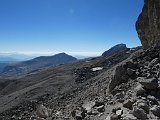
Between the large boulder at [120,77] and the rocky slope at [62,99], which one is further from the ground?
the large boulder at [120,77]

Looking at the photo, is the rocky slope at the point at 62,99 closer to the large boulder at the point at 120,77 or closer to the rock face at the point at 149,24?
the large boulder at the point at 120,77

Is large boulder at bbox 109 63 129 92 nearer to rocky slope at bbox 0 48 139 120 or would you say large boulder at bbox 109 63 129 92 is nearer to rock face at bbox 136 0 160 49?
rocky slope at bbox 0 48 139 120

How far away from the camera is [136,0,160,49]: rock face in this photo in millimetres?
44928

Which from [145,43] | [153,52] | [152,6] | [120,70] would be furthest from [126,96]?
[145,43]

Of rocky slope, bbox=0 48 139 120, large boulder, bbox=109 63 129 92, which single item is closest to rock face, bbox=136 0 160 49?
rocky slope, bbox=0 48 139 120

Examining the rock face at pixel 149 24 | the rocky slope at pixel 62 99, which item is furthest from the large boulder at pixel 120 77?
the rock face at pixel 149 24

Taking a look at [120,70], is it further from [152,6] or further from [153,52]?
[152,6]

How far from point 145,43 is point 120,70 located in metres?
35.1

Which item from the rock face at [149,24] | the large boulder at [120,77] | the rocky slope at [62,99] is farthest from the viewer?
the rock face at [149,24]

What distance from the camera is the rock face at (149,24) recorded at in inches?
Result: 1769

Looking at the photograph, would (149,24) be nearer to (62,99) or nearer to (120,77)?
(62,99)

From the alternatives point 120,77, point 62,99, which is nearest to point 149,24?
point 62,99

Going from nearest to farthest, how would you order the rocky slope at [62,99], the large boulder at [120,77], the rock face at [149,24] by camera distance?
the rocky slope at [62,99]
the large boulder at [120,77]
the rock face at [149,24]

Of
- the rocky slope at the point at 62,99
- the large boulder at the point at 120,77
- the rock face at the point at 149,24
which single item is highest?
the rock face at the point at 149,24
